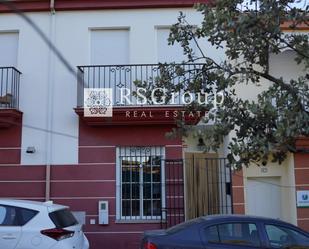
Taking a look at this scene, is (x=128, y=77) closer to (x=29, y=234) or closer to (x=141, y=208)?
(x=141, y=208)

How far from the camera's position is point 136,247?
1438 centimetres

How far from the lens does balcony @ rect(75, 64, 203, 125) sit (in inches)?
564

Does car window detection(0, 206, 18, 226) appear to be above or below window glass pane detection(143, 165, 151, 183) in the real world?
below

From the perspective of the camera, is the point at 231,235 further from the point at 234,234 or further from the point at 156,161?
the point at 156,161

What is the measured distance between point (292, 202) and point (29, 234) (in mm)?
8186

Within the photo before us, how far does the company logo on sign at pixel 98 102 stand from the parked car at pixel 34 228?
516cm

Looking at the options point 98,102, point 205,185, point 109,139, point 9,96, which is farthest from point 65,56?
point 205,185

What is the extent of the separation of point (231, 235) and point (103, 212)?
6.50 meters

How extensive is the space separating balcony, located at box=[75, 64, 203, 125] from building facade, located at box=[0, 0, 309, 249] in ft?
0.10

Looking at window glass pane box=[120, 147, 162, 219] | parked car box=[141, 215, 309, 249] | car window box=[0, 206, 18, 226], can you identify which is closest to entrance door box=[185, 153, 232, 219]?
window glass pane box=[120, 147, 162, 219]

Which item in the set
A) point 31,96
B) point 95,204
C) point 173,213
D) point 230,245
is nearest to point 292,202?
point 173,213

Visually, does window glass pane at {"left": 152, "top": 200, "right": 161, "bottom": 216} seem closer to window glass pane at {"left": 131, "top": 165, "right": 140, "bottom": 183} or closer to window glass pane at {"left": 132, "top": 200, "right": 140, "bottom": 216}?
window glass pane at {"left": 132, "top": 200, "right": 140, "bottom": 216}

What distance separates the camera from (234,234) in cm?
854

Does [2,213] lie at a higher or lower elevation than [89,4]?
lower
